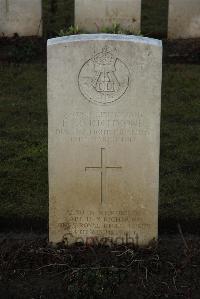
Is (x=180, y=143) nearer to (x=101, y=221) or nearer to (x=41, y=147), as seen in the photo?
(x=41, y=147)

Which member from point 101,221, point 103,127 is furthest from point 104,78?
point 101,221

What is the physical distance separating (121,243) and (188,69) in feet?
16.2

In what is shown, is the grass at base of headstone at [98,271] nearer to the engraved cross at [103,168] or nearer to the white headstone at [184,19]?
the engraved cross at [103,168]

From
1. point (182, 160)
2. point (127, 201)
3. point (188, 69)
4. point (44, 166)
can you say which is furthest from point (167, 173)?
point (188, 69)

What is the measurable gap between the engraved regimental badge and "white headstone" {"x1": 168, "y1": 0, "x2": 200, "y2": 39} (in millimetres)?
6283

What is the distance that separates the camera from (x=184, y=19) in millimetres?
10930

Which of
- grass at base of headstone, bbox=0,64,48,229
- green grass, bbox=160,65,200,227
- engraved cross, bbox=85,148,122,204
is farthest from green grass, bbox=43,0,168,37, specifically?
engraved cross, bbox=85,148,122,204

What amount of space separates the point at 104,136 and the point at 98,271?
3.01ft

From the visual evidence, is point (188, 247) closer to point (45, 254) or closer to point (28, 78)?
point (45, 254)

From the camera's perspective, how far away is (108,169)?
16.6ft

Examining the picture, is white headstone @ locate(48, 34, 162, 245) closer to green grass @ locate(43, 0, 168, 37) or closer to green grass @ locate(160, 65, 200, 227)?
green grass @ locate(160, 65, 200, 227)

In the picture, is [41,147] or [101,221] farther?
[41,147]

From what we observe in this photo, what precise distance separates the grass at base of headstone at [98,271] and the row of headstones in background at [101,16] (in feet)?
19.9

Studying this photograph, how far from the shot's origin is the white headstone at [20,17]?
10766mm
